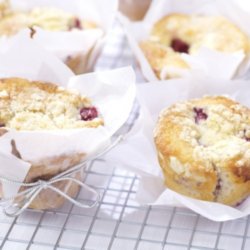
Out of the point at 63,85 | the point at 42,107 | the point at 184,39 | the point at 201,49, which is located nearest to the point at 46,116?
the point at 42,107

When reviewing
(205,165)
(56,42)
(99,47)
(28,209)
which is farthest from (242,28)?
(28,209)

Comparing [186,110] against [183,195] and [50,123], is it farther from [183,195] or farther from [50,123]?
[50,123]

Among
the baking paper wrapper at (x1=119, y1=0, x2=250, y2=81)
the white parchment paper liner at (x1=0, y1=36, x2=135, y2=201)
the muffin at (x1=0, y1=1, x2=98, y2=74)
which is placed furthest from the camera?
the muffin at (x1=0, y1=1, x2=98, y2=74)

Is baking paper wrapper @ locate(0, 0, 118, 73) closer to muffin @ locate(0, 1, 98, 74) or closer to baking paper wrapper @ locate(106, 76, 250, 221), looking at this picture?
muffin @ locate(0, 1, 98, 74)

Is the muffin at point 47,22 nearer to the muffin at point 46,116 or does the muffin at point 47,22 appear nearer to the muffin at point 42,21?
the muffin at point 42,21

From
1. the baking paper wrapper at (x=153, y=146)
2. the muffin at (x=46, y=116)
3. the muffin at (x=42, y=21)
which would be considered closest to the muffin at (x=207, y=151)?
the baking paper wrapper at (x=153, y=146)

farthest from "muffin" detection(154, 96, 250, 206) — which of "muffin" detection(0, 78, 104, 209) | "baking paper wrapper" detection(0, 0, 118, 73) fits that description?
"baking paper wrapper" detection(0, 0, 118, 73)
